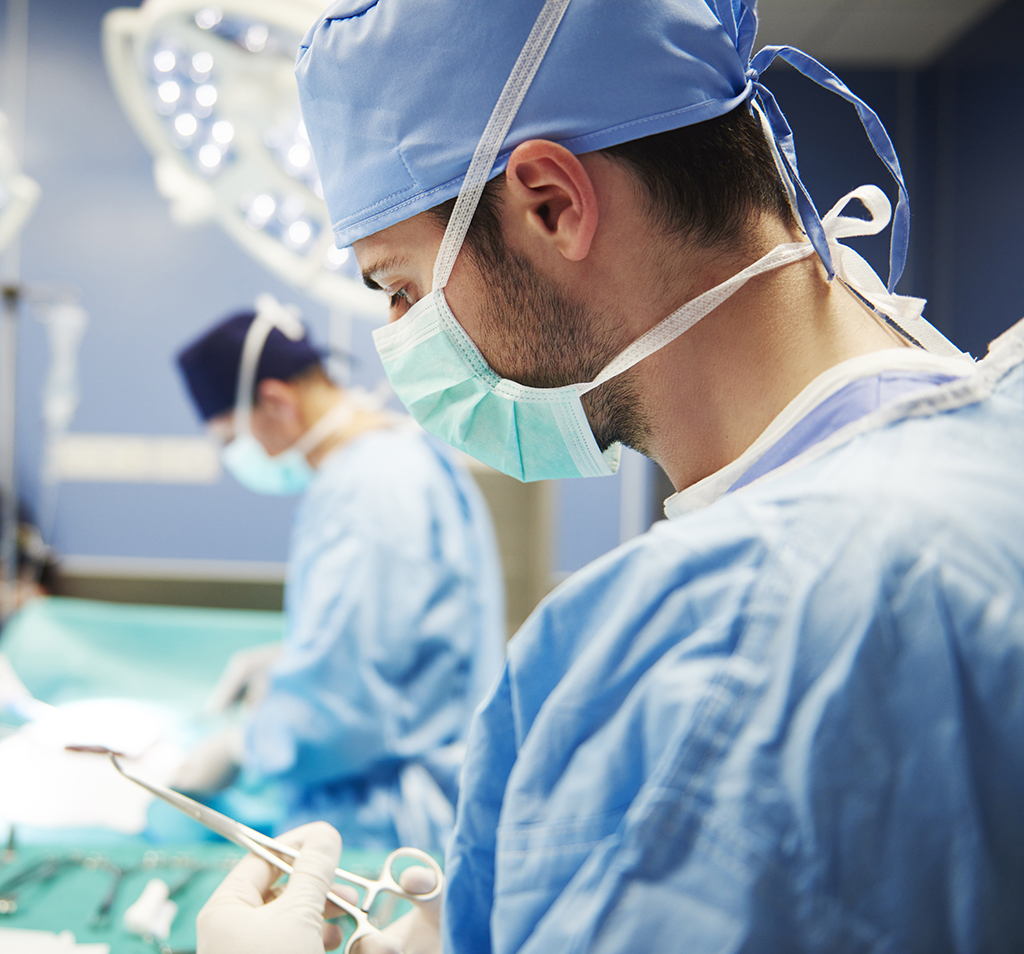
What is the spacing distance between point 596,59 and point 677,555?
16.4 inches

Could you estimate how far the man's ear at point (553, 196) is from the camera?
601mm

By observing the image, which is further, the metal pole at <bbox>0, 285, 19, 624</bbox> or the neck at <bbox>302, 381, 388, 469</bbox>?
the metal pole at <bbox>0, 285, 19, 624</bbox>

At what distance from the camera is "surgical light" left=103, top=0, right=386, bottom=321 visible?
1072 mm

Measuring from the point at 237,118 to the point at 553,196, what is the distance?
0.82 meters

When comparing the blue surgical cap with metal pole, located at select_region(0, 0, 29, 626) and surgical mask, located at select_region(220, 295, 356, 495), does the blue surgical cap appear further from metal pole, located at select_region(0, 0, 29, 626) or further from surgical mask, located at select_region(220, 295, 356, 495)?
metal pole, located at select_region(0, 0, 29, 626)

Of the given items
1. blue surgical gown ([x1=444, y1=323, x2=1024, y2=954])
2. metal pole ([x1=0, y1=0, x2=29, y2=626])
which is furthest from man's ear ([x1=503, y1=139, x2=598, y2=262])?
metal pole ([x1=0, y1=0, x2=29, y2=626])

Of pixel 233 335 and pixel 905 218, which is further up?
pixel 905 218

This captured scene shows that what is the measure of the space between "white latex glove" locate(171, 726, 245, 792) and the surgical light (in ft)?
3.26

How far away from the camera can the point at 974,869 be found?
1.24 ft

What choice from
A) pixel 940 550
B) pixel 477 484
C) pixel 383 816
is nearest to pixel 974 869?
pixel 940 550

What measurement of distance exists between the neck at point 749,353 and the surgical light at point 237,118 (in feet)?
1.90

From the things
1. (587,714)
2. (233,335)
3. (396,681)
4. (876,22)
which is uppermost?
(876,22)

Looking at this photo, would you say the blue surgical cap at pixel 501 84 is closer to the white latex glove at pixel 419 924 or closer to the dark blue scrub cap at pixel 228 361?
the white latex glove at pixel 419 924

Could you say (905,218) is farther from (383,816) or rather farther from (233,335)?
(233,335)
